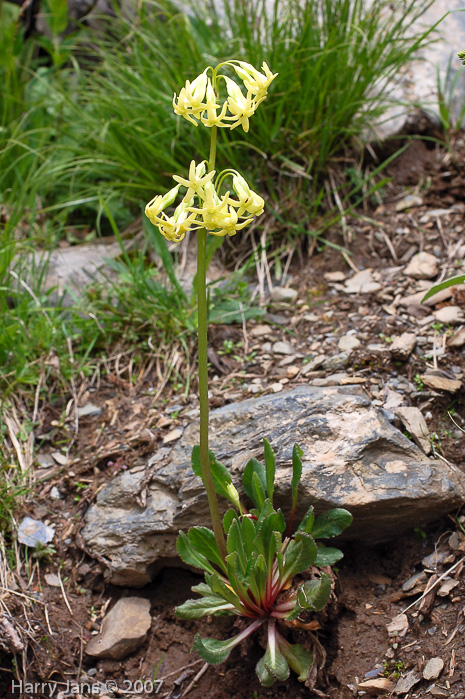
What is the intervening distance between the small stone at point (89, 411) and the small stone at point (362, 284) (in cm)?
140

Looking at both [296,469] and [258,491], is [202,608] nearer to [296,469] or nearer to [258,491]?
[258,491]

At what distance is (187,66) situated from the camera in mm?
3674

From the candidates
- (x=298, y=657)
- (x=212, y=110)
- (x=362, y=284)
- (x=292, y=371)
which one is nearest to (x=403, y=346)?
(x=292, y=371)

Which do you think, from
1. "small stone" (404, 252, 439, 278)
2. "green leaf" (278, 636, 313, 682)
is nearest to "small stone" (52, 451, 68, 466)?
"green leaf" (278, 636, 313, 682)

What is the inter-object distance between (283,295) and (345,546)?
1418 millimetres

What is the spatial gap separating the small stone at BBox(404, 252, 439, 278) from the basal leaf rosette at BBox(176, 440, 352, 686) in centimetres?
151

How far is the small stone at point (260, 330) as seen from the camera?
123 inches

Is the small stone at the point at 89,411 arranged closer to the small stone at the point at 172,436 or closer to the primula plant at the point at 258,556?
the small stone at the point at 172,436

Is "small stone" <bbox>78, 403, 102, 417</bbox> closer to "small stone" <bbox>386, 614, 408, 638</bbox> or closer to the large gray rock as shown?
the large gray rock

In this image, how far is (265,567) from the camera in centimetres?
191

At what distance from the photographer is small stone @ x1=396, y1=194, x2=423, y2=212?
11.6 ft

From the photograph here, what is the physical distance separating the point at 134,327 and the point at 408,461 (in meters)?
1.54

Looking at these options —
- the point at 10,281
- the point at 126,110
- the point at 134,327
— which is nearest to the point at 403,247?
the point at 134,327

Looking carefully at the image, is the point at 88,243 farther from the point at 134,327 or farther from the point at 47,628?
the point at 47,628
